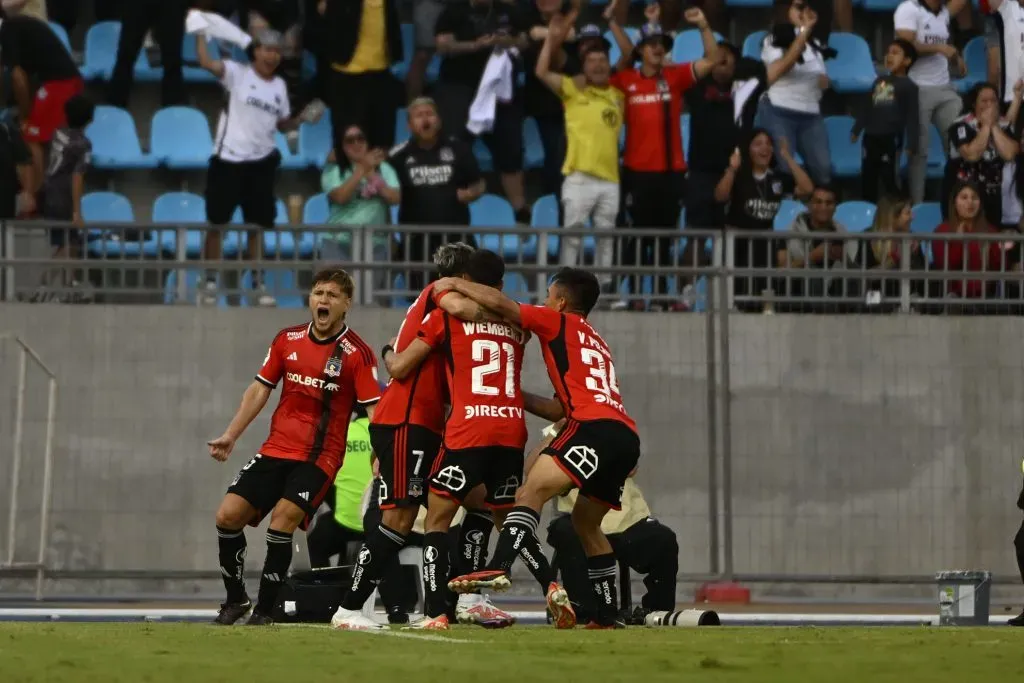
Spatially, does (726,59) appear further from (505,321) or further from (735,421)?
(505,321)

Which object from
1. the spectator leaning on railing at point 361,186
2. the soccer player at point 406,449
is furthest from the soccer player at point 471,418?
the spectator leaning on railing at point 361,186

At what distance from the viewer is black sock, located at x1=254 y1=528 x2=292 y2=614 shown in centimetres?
1174

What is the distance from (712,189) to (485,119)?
245cm

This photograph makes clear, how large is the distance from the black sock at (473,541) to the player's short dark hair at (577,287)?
4.34 ft

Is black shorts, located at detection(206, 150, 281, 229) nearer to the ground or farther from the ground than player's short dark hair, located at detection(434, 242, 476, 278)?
farther from the ground

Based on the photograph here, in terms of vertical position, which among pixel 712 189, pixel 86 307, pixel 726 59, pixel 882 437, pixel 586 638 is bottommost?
pixel 586 638

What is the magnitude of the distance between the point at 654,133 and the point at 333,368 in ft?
26.2

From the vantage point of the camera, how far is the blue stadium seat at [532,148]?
20.8 meters

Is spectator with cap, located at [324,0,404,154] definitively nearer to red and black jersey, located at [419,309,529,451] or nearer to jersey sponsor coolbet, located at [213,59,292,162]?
jersey sponsor coolbet, located at [213,59,292,162]

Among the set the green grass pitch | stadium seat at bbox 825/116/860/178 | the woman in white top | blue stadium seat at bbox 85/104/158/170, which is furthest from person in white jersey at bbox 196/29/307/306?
Result: the green grass pitch

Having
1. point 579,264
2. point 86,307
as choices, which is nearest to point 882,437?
point 579,264

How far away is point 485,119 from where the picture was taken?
1970cm

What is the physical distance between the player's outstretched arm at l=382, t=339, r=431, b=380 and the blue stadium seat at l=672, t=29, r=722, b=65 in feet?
38.8

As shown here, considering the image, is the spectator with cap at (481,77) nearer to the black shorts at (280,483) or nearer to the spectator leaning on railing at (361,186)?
the spectator leaning on railing at (361,186)
